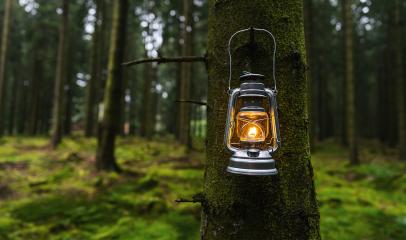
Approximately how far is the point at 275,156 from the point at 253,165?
21cm

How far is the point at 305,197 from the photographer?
4.91 ft

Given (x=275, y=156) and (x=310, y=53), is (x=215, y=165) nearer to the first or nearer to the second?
(x=275, y=156)

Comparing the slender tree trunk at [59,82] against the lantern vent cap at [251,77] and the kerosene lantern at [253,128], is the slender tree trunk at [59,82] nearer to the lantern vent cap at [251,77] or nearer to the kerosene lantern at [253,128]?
the kerosene lantern at [253,128]

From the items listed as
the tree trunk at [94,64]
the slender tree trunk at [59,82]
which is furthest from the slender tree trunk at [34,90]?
the slender tree trunk at [59,82]

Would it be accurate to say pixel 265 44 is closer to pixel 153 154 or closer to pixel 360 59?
pixel 153 154

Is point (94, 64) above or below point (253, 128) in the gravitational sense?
above

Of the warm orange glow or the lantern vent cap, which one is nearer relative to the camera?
the lantern vent cap

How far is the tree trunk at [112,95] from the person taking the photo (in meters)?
8.95

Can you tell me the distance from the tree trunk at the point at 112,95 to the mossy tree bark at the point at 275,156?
25.5 ft

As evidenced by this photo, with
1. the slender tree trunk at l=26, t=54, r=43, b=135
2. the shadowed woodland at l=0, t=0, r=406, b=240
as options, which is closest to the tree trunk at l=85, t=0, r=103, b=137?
the shadowed woodland at l=0, t=0, r=406, b=240

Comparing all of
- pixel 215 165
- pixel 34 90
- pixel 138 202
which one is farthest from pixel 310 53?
pixel 34 90

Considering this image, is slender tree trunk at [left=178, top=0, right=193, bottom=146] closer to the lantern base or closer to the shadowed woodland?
the shadowed woodland

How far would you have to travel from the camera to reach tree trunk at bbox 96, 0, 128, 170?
895 centimetres

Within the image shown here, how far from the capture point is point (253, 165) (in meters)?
1.31
